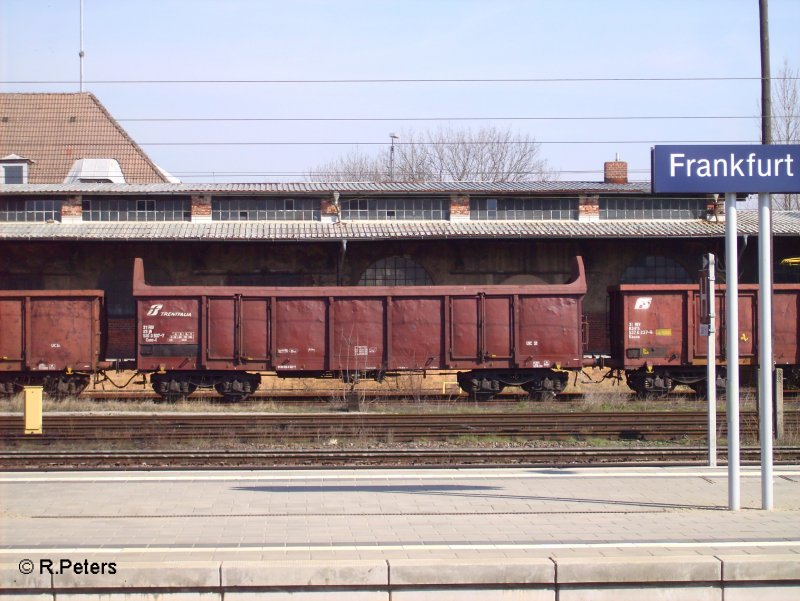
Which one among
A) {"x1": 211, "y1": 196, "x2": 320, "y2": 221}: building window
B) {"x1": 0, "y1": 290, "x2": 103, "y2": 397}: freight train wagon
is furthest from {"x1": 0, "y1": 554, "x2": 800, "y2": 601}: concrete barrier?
{"x1": 211, "y1": 196, "x2": 320, "y2": 221}: building window

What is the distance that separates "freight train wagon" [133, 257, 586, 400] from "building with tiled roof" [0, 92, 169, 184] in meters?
23.5

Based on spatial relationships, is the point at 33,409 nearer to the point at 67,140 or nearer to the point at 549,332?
the point at 549,332

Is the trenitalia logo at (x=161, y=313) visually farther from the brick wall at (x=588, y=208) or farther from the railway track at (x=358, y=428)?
the brick wall at (x=588, y=208)

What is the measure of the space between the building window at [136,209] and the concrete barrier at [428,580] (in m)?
21.0

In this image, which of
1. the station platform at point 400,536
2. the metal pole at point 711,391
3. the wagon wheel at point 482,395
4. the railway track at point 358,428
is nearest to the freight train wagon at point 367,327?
the wagon wheel at point 482,395

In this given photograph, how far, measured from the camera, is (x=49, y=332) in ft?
65.3

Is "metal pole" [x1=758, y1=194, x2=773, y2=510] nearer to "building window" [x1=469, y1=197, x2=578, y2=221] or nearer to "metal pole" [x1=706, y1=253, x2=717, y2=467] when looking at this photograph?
"metal pole" [x1=706, y1=253, x2=717, y2=467]

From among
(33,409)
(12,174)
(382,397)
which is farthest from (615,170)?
(12,174)

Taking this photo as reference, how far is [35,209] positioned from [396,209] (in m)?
10.8

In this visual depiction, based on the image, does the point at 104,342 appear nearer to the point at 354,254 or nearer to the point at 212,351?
the point at 212,351

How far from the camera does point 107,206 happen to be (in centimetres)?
2555

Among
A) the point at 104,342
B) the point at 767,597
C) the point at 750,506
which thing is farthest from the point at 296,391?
the point at 767,597

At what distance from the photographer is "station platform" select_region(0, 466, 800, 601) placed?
17.9 ft

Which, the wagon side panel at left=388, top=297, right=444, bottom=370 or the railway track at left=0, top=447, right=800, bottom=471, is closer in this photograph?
the railway track at left=0, top=447, right=800, bottom=471
